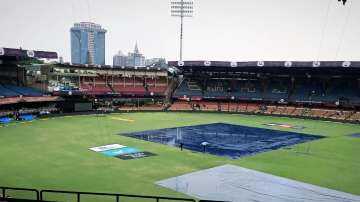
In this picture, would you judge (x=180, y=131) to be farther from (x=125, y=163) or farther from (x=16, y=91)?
(x=16, y=91)

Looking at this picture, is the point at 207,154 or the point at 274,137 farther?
the point at 274,137

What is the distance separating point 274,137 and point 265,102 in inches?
1357

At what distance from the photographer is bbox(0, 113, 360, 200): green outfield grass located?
23.2 meters

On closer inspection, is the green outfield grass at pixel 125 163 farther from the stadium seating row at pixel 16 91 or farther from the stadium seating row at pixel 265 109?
the stadium seating row at pixel 265 109

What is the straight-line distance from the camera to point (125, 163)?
2877 centimetres

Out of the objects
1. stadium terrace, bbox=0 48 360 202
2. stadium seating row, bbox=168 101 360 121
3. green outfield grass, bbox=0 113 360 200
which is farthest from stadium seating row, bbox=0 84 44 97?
stadium seating row, bbox=168 101 360 121

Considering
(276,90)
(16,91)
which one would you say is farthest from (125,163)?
(276,90)

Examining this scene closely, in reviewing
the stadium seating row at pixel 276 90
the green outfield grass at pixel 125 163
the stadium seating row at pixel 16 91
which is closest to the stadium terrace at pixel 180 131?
the green outfield grass at pixel 125 163

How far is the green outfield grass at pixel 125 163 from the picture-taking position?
76.1ft

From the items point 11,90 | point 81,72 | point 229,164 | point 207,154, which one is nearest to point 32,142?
point 207,154

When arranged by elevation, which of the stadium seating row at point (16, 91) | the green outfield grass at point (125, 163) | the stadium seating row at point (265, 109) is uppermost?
the stadium seating row at point (16, 91)

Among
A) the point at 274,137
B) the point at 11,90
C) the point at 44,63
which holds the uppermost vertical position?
the point at 44,63

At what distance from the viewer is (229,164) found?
28984 mm

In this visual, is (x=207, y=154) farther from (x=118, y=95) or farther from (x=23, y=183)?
(x=118, y=95)
